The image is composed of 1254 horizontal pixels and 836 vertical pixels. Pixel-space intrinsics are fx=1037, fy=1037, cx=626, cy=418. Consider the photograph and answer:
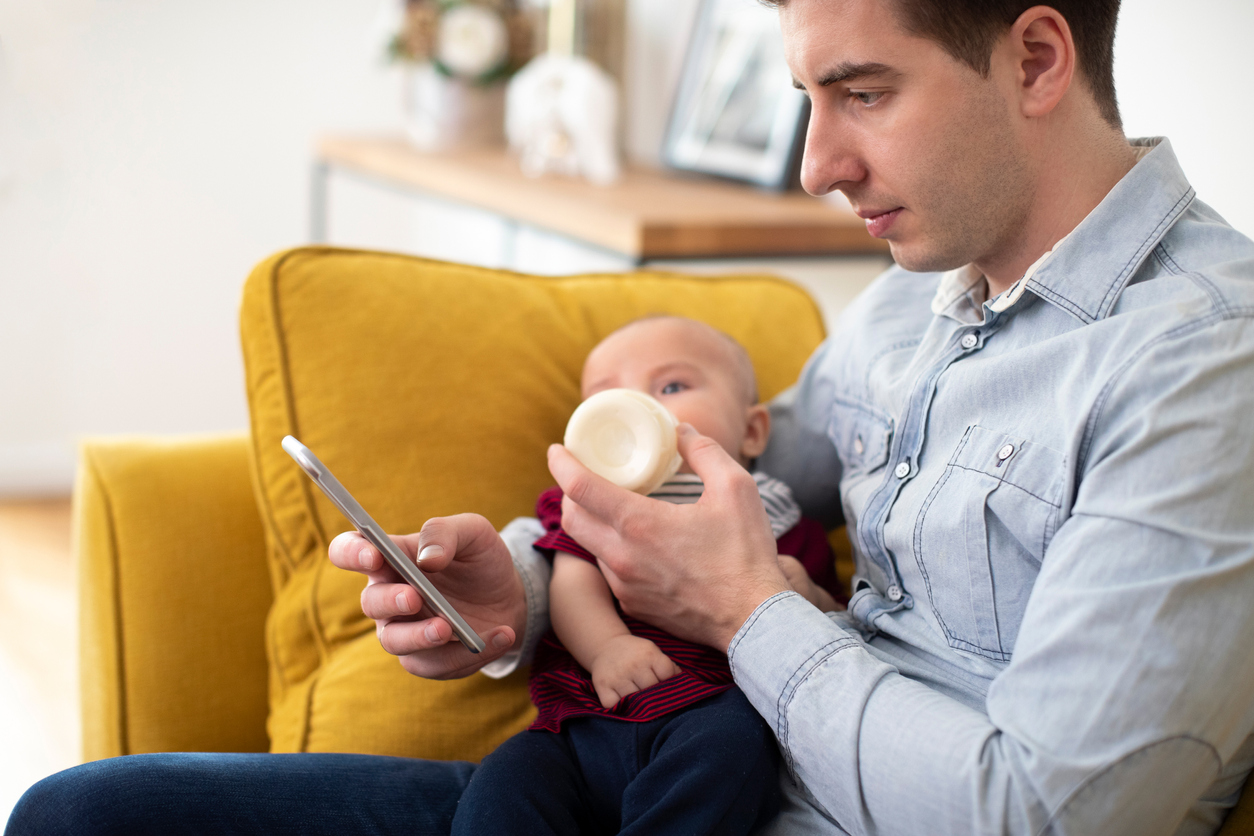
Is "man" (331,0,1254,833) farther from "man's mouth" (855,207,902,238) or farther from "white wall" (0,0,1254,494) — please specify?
"white wall" (0,0,1254,494)

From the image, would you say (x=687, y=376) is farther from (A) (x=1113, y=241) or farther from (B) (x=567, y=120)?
(B) (x=567, y=120)

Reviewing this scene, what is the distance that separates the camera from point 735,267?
217cm

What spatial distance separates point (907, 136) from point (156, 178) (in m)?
3.10

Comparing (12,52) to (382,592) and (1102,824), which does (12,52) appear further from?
(1102,824)

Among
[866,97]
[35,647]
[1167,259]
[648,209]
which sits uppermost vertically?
[866,97]

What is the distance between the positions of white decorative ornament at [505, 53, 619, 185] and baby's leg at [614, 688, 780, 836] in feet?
5.97

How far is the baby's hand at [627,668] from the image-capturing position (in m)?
1.04

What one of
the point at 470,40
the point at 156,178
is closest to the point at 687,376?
the point at 470,40

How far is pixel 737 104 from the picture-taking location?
2549 millimetres

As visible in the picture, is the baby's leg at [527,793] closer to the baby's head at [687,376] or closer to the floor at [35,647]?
the baby's head at [687,376]

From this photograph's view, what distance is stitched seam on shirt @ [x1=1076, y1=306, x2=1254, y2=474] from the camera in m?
0.83

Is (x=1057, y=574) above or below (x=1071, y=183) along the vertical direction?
below

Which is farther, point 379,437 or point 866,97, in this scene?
point 379,437

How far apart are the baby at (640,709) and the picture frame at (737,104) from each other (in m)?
1.23
